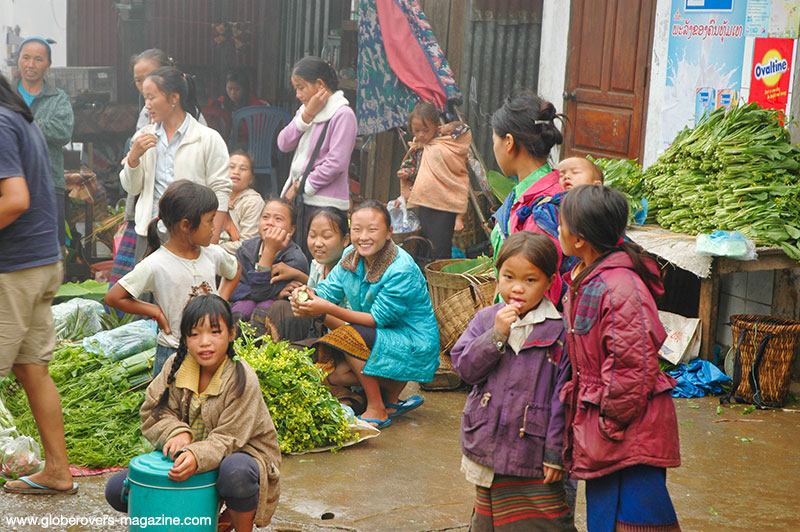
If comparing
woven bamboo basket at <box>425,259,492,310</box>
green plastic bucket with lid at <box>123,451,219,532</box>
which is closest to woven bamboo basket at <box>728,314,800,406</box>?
woven bamboo basket at <box>425,259,492,310</box>

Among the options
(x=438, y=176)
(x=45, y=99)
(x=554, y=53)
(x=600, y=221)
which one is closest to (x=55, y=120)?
(x=45, y=99)

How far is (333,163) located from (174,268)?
8.41ft

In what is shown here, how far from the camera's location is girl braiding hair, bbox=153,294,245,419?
3.55 metres

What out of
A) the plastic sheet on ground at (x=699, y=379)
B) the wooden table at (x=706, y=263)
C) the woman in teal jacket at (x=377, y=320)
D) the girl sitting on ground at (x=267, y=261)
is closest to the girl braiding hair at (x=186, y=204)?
the woman in teal jacket at (x=377, y=320)

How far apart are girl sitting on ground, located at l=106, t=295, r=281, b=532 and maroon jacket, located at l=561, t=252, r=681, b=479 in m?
1.15

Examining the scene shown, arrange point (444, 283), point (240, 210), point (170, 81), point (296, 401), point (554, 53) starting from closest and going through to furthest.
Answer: point (296, 401) < point (170, 81) < point (444, 283) < point (240, 210) < point (554, 53)

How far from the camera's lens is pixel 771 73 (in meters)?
6.62

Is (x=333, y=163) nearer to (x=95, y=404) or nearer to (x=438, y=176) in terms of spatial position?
(x=438, y=176)

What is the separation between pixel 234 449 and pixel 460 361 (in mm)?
902

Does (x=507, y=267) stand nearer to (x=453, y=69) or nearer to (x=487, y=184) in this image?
(x=487, y=184)

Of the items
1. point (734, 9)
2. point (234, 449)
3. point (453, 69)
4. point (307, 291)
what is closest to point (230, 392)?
point (234, 449)

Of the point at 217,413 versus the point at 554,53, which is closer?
the point at 217,413

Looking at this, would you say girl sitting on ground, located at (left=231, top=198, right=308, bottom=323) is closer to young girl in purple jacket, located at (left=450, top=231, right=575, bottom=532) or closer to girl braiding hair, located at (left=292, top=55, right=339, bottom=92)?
girl braiding hair, located at (left=292, top=55, right=339, bottom=92)

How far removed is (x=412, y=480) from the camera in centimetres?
470
